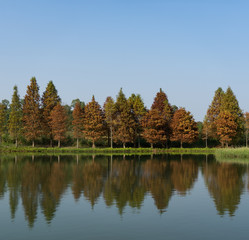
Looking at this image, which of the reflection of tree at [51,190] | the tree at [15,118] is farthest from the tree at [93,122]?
the reflection of tree at [51,190]

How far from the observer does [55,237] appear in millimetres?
12109

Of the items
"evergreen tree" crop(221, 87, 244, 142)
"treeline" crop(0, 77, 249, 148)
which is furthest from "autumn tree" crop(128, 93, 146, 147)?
"evergreen tree" crop(221, 87, 244, 142)

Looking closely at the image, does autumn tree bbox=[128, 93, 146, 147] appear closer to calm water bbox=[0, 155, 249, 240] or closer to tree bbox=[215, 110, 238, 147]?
tree bbox=[215, 110, 238, 147]

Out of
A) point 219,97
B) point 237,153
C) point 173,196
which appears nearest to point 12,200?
point 173,196

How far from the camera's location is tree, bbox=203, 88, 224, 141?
3172 inches

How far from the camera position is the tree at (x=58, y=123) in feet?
240

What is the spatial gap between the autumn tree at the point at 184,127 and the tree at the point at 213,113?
15.2 feet

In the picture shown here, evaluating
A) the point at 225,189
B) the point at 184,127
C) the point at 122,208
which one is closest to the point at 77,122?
the point at 184,127

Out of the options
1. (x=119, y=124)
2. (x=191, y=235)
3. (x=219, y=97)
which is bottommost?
(x=191, y=235)

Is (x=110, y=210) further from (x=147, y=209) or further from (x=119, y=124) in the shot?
(x=119, y=124)

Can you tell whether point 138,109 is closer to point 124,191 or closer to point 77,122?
point 77,122

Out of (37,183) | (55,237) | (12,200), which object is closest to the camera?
(55,237)

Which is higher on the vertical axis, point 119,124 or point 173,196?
point 119,124

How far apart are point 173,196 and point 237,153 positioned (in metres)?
38.4
